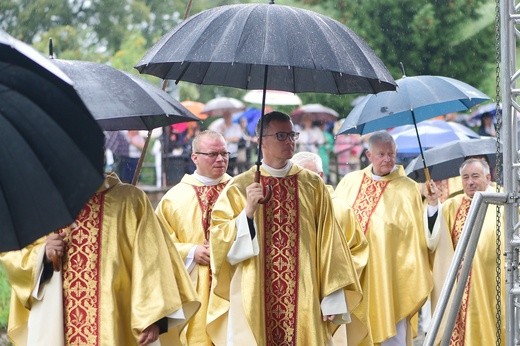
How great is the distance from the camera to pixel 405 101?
1009cm

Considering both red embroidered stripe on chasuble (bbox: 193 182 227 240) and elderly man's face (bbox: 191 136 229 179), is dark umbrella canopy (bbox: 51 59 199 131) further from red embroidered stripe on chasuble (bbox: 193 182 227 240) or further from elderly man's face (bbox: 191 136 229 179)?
red embroidered stripe on chasuble (bbox: 193 182 227 240)

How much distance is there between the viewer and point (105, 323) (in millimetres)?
6738

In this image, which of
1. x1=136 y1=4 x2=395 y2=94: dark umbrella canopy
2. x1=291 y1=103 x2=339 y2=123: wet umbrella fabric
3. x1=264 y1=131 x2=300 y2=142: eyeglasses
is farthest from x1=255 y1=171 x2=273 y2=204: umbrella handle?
x1=291 y1=103 x2=339 y2=123: wet umbrella fabric

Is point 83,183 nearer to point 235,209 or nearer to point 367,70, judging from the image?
point 367,70

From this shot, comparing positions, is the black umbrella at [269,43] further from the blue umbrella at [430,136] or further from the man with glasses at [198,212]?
the blue umbrella at [430,136]

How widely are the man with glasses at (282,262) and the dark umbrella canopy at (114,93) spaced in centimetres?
78

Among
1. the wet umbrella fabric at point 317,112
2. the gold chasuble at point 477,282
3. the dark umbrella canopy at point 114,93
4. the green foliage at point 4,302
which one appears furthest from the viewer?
the wet umbrella fabric at point 317,112

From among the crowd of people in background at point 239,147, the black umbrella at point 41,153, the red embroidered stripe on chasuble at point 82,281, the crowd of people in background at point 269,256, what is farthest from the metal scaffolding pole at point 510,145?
the crowd of people in background at point 239,147

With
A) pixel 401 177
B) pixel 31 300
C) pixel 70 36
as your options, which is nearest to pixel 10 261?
pixel 31 300

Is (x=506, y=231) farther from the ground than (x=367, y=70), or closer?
closer

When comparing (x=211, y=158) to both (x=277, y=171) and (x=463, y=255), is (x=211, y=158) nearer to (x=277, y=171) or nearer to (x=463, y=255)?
(x=277, y=171)

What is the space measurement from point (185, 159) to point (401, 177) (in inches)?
386

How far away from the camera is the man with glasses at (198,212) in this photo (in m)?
8.69

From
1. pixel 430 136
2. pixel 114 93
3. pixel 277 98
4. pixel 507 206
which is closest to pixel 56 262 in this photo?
pixel 114 93
